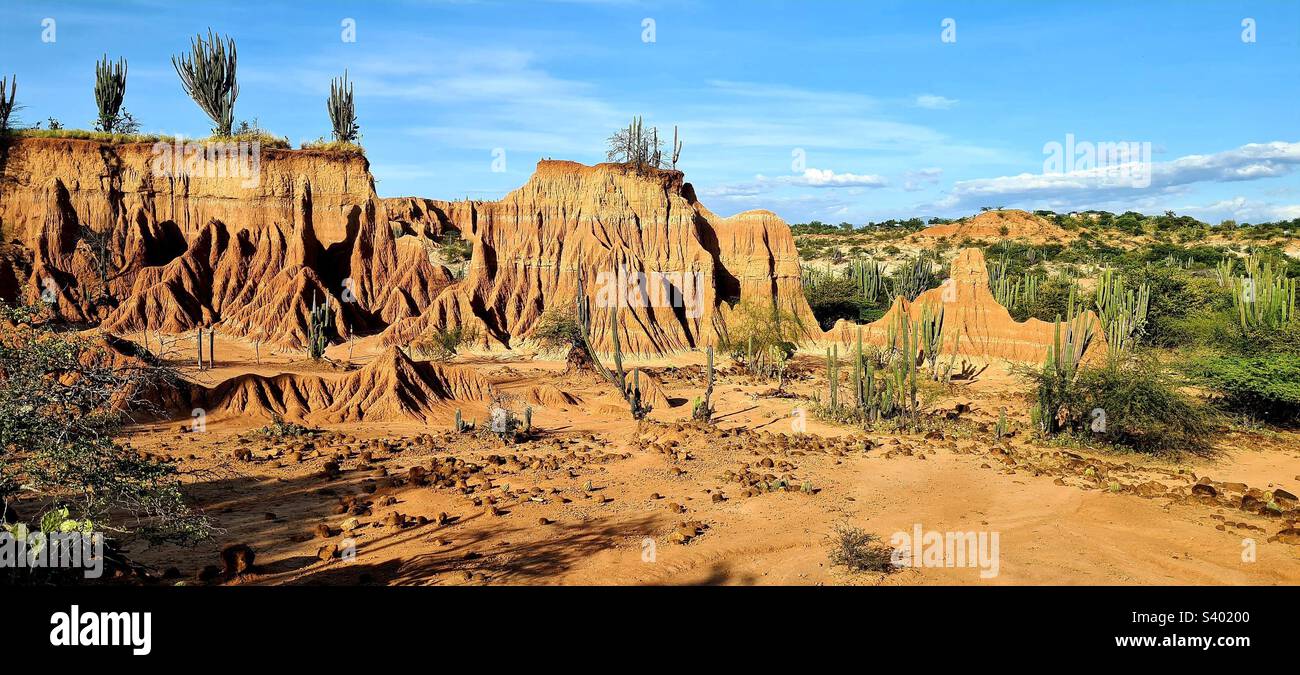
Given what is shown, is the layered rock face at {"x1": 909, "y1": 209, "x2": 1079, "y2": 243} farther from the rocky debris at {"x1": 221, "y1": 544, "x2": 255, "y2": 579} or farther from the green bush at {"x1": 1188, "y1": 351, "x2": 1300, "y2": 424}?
the rocky debris at {"x1": 221, "y1": 544, "x2": 255, "y2": 579}

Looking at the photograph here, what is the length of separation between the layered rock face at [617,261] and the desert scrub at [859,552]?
25694 millimetres

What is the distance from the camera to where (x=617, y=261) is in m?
39.9

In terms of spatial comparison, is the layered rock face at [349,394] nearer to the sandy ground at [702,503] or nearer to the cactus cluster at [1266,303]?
the sandy ground at [702,503]

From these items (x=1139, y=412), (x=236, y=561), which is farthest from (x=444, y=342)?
(x=1139, y=412)

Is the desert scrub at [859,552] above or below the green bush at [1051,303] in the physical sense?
below

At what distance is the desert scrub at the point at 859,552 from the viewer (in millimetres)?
10227

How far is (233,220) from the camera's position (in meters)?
42.2

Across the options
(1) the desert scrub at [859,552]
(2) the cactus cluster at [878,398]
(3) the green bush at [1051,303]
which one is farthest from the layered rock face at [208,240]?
(3) the green bush at [1051,303]

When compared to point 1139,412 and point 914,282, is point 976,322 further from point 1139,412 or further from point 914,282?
point 1139,412

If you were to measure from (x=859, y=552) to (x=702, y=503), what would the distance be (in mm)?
3726

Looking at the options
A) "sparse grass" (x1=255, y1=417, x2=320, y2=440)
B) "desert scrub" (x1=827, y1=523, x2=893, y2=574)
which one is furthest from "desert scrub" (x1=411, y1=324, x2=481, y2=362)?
"desert scrub" (x1=827, y1=523, x2=893, y2=574)

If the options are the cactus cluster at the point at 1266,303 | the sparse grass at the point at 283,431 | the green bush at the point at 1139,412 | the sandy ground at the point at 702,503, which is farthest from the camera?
the cactus cluster at the point at 1266,303

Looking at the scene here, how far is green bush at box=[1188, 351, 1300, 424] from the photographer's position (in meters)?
19.6
